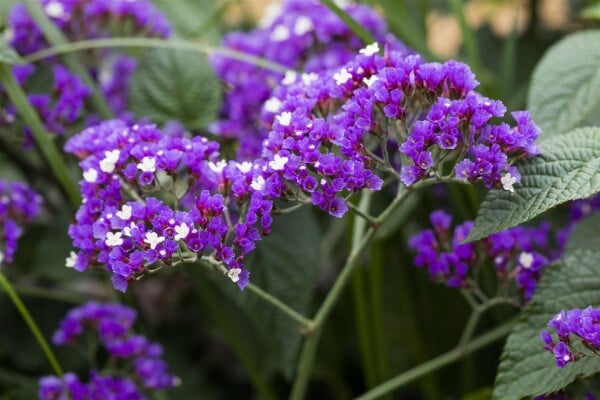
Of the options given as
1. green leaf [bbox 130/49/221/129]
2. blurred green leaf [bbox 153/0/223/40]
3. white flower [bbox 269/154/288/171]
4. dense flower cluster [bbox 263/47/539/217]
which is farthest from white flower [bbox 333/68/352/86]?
blurred green leaf [bbox 153/0/223/40]

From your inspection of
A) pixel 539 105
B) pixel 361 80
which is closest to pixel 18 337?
pixel 361 80

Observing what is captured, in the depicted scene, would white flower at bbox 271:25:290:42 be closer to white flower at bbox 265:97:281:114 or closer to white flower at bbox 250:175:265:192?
white flower at bbox 265:97:281:114

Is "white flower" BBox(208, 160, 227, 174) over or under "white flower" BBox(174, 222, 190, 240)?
over

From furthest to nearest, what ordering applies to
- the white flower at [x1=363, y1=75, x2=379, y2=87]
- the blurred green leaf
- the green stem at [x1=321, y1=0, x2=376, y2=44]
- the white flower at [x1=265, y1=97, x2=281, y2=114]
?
the blurred green leaf → the green stem at [x1=321, y1=0, x2=376, y2=44] → the white flower at [x1=265, y1=97, x2=281, y2=114] → the white flower at [x1=363, y1=75, x2=379, y2=87]

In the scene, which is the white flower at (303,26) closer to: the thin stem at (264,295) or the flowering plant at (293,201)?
the flowering plant at (293,201)

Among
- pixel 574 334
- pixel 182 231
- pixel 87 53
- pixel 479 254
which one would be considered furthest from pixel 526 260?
pixel 87 53

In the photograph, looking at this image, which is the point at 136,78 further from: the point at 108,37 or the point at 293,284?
the point at 293,284

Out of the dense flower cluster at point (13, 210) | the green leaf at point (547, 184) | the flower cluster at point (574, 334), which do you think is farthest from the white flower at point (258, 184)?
the dense flower cluster at point (13, 210)
